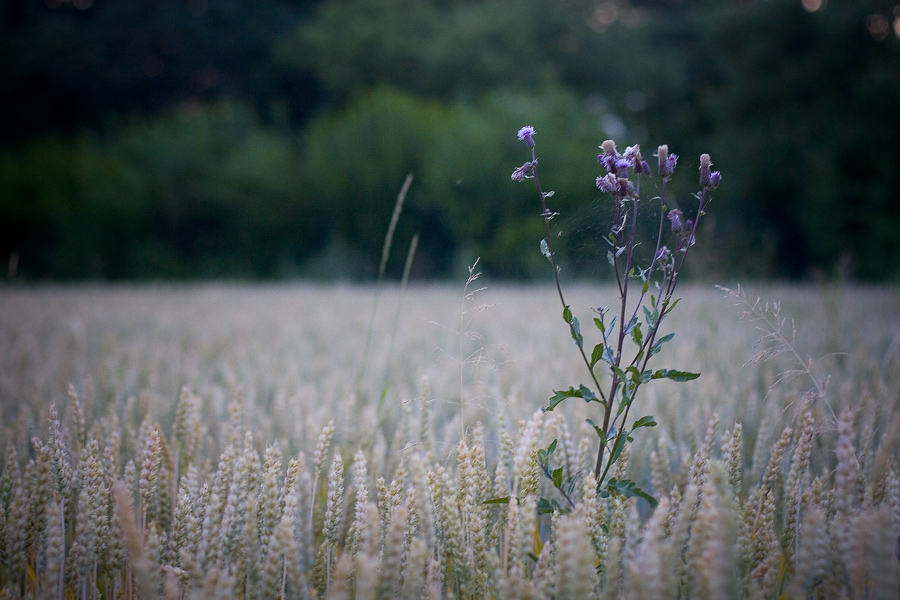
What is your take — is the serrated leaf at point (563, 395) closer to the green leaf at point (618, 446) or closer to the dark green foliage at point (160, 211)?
the green leaf at point (618, 446)

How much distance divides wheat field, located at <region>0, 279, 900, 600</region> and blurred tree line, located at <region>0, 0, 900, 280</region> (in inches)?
189

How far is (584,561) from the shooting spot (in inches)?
24.4

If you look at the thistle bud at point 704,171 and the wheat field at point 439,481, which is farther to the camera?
the thistle bud at point 704,171

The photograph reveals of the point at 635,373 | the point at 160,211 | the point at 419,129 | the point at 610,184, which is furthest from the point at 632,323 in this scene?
the point at 160,211

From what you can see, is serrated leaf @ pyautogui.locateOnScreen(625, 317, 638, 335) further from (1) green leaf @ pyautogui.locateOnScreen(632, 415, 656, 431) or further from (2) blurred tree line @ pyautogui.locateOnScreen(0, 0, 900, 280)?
(2) blurred tree line @ pyautogui.locateOnScreen(0, 0, 900, 280)

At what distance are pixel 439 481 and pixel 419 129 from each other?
426 inches

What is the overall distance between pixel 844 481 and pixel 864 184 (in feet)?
39.5

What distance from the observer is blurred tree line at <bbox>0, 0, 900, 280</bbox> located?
10125 mm

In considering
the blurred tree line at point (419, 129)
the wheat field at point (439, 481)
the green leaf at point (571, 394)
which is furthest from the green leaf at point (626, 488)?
the blurred tree line at point (419, 129)

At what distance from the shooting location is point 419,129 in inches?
438

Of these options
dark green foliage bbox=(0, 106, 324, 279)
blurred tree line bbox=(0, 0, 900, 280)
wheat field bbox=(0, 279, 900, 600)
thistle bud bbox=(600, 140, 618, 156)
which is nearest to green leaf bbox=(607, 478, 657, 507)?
wheat field bbox=(0, 279, 900, 600)

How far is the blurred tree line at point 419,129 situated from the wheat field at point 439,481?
4.81 metres

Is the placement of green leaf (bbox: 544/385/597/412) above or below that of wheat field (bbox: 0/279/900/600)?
above

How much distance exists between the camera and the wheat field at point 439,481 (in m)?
0.67
